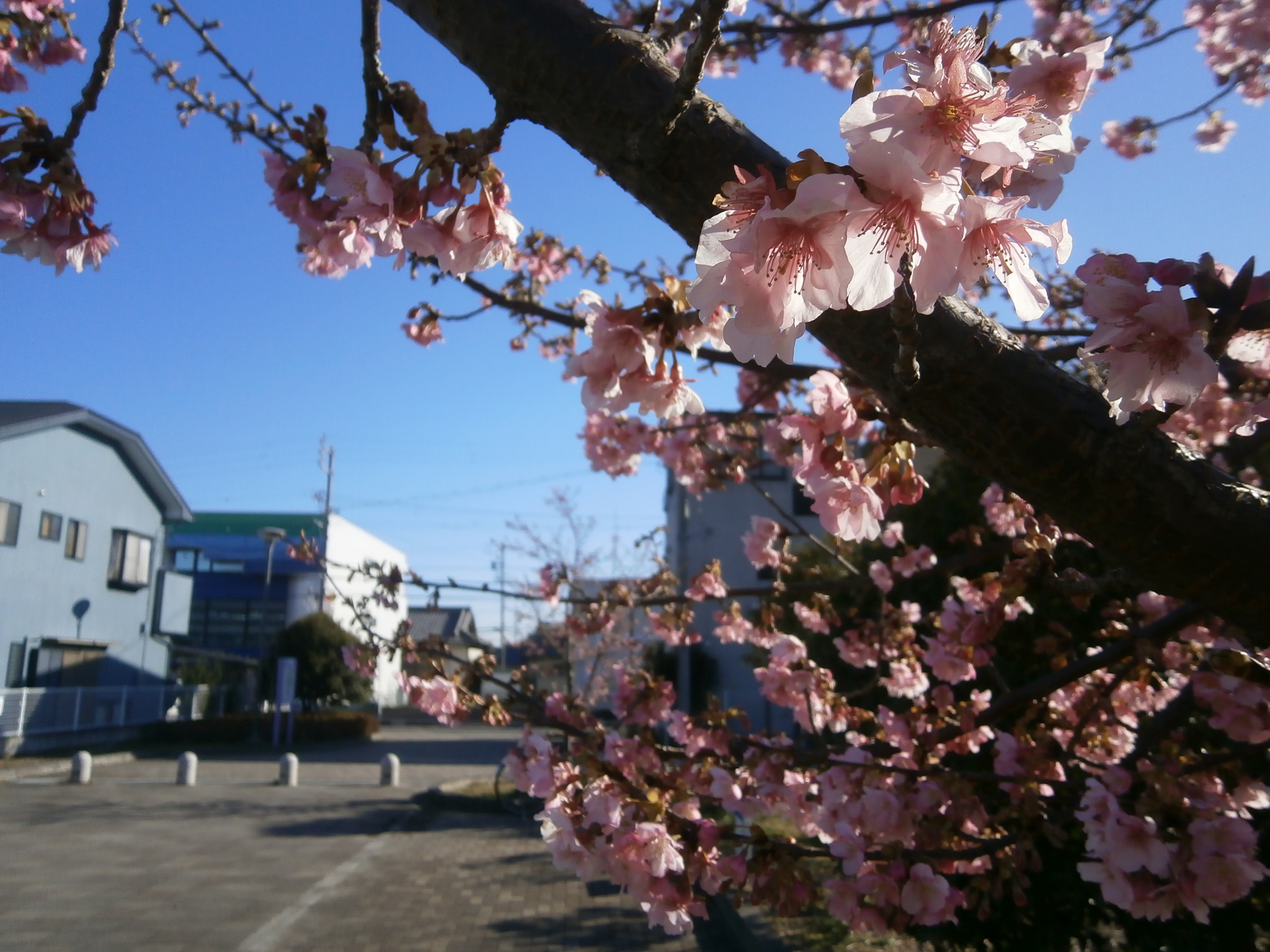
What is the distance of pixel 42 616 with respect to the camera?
815 inches

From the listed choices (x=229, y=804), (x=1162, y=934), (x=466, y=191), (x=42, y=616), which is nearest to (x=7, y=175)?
(x=466, y=191)

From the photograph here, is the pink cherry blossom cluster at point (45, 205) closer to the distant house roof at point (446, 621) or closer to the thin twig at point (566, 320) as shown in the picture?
the thin twig at point (566, 320)

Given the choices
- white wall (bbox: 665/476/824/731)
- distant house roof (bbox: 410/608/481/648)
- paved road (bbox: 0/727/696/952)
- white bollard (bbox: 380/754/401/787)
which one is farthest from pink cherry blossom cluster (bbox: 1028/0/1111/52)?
distant house roof (bbox: 410/608/481/648)

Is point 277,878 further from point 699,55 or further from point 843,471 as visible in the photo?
point 699,55

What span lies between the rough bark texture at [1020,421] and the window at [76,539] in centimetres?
2442

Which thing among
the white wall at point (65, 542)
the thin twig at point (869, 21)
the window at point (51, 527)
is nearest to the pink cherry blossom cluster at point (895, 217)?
the thin twig at point (869, 21)

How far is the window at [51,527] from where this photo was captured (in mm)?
20656

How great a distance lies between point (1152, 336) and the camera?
1243 mm

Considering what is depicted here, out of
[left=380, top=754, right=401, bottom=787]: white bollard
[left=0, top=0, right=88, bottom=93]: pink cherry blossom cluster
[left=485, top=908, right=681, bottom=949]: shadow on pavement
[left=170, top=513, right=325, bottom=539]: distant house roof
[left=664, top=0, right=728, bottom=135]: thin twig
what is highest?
[left=170, top=513, right=325, bottom=539]: distant house roof

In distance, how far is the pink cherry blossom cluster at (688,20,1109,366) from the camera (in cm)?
96

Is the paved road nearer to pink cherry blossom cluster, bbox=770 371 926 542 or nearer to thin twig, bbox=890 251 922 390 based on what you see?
pink cherry blossom cluster, bbox=770 371 926 542

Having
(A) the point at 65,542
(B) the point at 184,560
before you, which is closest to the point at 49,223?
(A) the point at 65,542

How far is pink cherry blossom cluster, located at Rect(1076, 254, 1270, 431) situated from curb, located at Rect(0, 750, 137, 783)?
19.1m

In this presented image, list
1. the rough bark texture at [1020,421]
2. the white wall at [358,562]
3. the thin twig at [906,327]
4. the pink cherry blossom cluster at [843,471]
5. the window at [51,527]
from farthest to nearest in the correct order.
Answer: the white wall at [358,562] < the window at [51,527] < the pink cherry blossom cluster at [843,471] < the rough bark texture at [1020,421] < the thin twig at [906,327]
